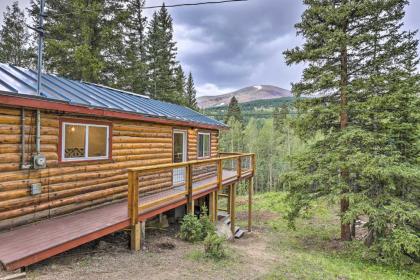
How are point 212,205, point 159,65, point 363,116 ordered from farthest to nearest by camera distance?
point 159,65 → point 212,205 → point 363,116

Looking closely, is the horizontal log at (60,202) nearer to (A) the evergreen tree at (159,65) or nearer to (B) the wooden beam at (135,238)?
(B) the wooden beam at (135,238)

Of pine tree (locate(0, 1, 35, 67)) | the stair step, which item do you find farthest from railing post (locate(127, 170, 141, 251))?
pine tree (locate(0, 1, 35, 67))

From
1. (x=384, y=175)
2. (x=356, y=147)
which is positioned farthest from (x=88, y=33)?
(x=384, y=175)

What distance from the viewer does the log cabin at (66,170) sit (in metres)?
5.07

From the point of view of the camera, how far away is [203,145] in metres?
12.9

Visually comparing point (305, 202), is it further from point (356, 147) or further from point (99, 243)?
point (99, 243)

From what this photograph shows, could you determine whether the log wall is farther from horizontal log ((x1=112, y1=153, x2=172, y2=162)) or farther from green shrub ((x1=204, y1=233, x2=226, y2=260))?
green shrub ((x1=204, y1=233, x2=226, y2=260))

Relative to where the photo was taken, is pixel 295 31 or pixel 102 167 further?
pixel 295 31

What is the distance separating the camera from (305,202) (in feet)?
30.6

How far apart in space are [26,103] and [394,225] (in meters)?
9.96

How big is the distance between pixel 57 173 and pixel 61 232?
61.6 inches

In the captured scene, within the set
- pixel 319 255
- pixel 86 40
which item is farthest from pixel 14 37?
pixel 319 255

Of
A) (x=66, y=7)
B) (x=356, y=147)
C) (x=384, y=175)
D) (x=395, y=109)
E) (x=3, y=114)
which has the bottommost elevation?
(x=384, y=175)

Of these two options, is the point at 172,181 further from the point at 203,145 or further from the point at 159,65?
the point at 159,65
